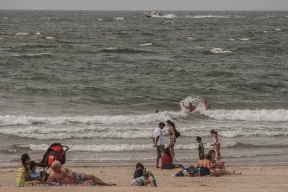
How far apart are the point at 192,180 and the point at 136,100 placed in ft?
47.0

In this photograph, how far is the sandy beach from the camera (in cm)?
1105

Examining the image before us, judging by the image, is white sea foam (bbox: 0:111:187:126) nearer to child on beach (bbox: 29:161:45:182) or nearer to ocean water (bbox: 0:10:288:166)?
ocean water (bbox: 0:10:288:166)

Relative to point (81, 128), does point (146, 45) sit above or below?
above

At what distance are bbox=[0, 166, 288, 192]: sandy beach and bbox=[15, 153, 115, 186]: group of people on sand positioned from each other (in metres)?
0.36

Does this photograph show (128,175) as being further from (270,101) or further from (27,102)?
(270,101)

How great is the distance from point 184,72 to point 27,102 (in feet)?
43.7

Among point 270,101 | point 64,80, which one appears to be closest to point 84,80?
point 64,80

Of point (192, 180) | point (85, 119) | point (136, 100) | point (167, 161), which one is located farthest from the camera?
point (136, 100)

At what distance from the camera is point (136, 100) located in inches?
1070

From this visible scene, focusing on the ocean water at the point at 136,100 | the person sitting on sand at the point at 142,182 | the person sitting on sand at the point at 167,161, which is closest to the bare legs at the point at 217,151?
the ocean water at the point at 136,100

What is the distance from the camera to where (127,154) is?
1722 centimetres

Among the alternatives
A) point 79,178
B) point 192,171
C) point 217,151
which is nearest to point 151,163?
point 217,151

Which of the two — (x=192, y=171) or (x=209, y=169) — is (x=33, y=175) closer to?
(x=192, y=171)

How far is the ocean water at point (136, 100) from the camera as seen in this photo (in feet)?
59.1
